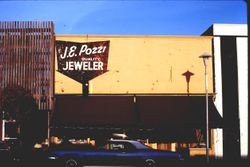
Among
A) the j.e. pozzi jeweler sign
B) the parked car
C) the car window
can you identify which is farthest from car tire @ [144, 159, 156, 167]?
the j.e. pozzi jeweler sign

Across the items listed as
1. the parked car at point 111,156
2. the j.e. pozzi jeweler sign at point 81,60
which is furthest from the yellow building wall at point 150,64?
the parked car at point 111,156

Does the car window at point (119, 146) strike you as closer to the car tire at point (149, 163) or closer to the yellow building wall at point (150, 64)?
the car tire at point (149, 163)

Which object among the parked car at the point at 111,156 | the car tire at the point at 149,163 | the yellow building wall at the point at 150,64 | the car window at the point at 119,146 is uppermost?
the yellow building wall at the point at 150,64

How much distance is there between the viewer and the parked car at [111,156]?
19469mm

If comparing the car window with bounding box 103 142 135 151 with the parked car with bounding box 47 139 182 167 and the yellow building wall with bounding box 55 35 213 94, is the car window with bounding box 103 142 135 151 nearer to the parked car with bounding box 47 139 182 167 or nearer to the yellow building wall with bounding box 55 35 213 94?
the parked car with bounding box 47 139 182 167

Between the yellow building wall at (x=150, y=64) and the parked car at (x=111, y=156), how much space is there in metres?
6.74

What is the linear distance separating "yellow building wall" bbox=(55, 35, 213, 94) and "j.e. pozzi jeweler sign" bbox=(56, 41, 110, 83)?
0.92ft

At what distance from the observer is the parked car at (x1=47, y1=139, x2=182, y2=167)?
1947cm

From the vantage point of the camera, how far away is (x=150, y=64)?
2672 cm

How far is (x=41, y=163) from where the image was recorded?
21531 mm

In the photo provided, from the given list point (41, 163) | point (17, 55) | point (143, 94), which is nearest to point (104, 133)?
point (143, 94)

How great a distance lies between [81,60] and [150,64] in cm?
391

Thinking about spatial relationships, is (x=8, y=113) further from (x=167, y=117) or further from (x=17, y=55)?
(x=167, y=117)

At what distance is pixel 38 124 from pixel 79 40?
17.1 ft
